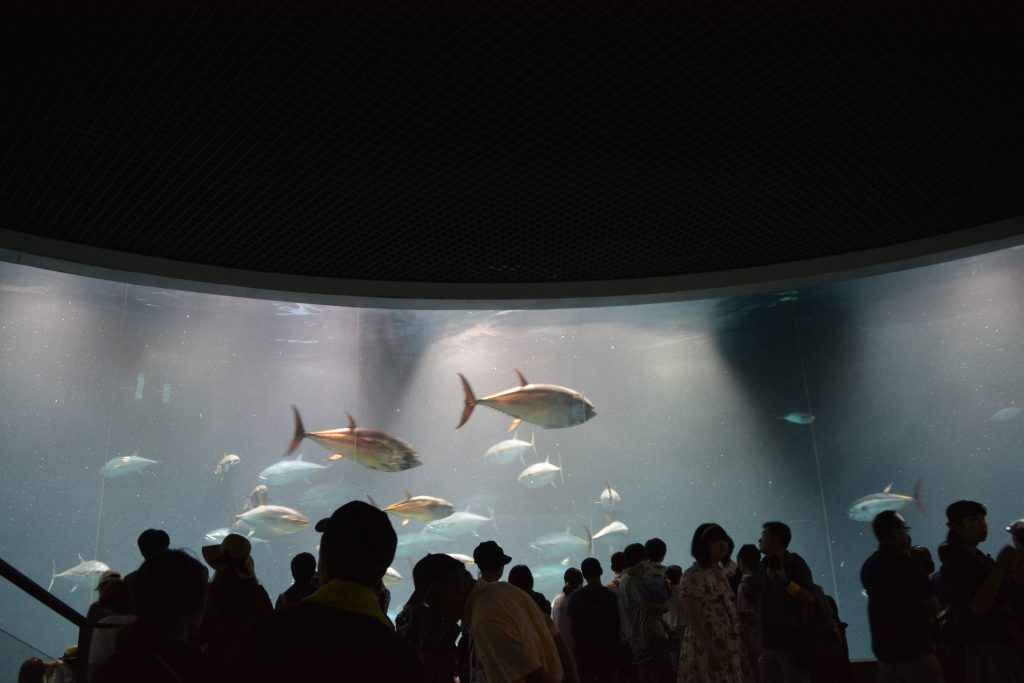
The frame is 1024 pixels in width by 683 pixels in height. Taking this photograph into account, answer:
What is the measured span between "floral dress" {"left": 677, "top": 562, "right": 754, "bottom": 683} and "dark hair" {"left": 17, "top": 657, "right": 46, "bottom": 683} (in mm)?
2958

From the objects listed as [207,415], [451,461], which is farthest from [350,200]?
[207,415]

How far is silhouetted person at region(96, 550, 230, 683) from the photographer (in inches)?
57.1

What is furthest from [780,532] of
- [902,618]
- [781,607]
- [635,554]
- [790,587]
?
[635,554]

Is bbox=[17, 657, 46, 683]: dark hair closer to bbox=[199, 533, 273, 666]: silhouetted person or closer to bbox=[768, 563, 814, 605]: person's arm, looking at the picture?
bbox=[199, 533, 273, 666]: silhouetted person

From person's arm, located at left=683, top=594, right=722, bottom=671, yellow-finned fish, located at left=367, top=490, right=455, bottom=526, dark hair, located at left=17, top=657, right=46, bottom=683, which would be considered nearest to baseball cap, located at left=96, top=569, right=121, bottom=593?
dark hair, located at left=17, top=657, right=46, bottom=683

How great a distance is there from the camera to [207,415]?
14.3 meters

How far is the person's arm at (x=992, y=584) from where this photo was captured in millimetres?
3262

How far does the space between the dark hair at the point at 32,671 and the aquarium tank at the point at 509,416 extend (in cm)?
678

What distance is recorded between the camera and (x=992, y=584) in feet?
10.9

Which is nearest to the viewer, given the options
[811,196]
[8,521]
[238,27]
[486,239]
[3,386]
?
[238,27]

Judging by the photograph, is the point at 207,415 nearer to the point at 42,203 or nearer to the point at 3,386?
the point at 3,386

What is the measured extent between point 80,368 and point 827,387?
45.6ft

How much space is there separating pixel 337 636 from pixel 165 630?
0.55 metres

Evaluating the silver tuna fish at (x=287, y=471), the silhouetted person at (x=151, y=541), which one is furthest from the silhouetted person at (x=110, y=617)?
the silver tuna fish at (x=287, y=471)
